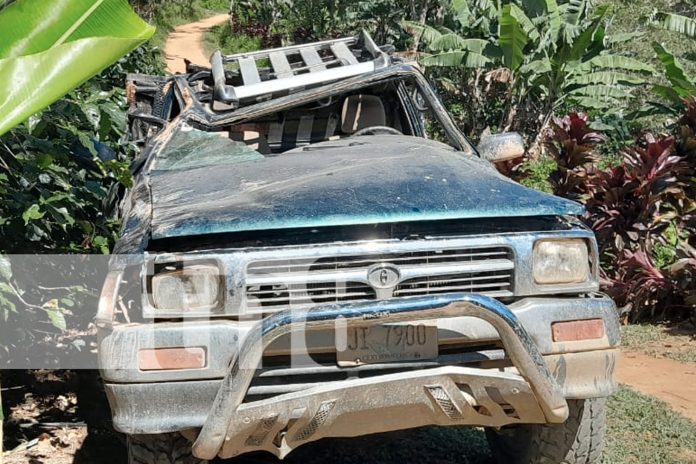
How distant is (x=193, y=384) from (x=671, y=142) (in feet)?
19.1

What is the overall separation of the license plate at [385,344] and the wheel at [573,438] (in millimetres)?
865

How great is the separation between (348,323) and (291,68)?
303 centimetres

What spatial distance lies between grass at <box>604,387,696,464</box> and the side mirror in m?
1.62

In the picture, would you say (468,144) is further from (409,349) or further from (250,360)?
(250,360)

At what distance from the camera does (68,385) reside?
5344 mm

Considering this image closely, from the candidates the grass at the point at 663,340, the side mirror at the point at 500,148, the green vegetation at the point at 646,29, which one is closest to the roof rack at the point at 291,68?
the side mirror at the point at 500,148

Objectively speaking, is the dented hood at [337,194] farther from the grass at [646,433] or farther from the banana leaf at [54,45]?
the grass at [646,433]

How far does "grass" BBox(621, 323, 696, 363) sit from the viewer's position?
21.6 ft

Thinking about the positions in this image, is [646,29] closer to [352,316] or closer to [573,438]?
[573,438]

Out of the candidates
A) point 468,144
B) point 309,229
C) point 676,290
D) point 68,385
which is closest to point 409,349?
point 309,229

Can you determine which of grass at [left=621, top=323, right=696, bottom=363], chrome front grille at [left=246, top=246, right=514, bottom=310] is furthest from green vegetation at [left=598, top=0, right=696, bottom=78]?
chrome front grille at [left=246, top=246, right=514, bottom=310]

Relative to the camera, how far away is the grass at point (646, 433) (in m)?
4.52

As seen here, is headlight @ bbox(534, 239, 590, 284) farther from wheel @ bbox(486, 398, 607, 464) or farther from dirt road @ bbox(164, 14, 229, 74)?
dirt road @ bbox(164, 14, 229, 74)

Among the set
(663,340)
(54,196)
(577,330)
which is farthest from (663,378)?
(54,196)
